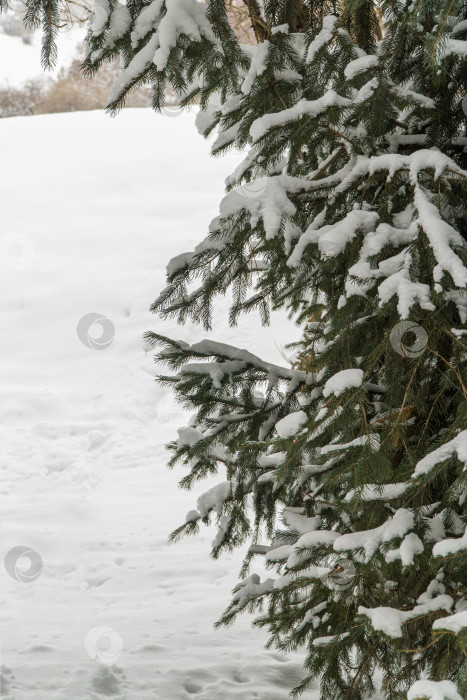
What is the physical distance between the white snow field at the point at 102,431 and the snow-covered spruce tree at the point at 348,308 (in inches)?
45.1

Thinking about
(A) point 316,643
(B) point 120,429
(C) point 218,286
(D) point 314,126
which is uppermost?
(D) point 314,126

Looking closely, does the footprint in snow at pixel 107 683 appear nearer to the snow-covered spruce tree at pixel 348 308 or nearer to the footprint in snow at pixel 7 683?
the footprint in snow at pixel 7 683

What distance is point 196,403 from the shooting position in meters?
3.19

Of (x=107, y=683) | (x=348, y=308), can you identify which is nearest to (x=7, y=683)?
(x=107, y=683)

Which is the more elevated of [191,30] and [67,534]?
[191,30]

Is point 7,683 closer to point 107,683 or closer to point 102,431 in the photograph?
point 107,683

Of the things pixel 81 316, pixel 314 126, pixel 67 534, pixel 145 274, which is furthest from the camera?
pixel 145 274

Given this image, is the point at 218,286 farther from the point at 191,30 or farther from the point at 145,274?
the point at 145,274

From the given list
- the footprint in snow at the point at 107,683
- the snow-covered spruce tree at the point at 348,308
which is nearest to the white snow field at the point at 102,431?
the footprint in snow at the point at 107,683

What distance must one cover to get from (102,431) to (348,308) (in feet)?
20.3

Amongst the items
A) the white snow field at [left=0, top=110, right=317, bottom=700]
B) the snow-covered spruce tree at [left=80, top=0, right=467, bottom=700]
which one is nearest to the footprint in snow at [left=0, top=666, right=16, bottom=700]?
the white snow field at [left=0, top=110, right=317, bottom=700]

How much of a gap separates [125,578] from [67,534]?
948 mm

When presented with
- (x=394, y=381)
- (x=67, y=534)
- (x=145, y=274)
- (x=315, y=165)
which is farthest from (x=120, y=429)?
(x=394, y=381)

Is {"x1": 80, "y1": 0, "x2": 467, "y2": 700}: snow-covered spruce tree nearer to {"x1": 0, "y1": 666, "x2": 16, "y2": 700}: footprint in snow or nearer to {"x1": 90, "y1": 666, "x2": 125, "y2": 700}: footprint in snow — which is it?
{"x1": 90, "y1": 666, "x2": 125, "y2": 700}: footprint in snow
